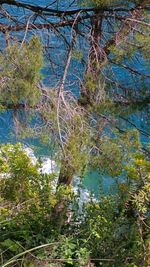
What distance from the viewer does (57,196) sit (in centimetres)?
338

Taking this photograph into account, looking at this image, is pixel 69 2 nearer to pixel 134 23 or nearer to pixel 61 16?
pixel 61 16

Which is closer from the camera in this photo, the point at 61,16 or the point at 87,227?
the point at 87,227

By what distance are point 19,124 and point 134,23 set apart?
125cm

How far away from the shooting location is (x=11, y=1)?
4422mm

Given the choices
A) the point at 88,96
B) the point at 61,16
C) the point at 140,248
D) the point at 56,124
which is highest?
the point at 61,16

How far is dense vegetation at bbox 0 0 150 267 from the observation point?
2.96 metres

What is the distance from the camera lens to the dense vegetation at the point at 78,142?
117 inches

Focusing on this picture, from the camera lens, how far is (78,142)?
3.83 meters

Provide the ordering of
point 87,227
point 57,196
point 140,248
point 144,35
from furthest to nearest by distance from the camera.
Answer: point 144,35, point 57,196, point 87,227, point 140,248

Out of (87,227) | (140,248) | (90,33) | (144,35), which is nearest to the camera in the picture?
(140,248)

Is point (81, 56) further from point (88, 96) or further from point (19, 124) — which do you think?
point (19, 124)

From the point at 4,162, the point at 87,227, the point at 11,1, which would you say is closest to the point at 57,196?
the point at 87,227

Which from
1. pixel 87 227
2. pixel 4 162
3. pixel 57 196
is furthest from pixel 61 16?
pixel 87 227

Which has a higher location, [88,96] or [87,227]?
[88,96]
